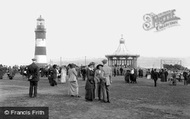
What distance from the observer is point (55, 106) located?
32.6 ft

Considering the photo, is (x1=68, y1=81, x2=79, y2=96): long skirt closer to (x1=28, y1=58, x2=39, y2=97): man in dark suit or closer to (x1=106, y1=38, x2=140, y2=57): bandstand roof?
(x1=28, y1=58, x2=39, y2=97): man in dark suit

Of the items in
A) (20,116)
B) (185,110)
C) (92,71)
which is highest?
(92,71)

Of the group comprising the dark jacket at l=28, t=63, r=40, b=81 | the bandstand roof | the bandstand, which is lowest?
the dark jacket at l=28, t=63, r=40, b=81

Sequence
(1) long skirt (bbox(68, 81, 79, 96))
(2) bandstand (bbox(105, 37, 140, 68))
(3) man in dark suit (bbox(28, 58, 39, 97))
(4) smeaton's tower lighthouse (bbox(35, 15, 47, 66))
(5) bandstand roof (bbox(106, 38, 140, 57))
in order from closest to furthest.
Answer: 1. (3) man in dark suit (bbox(28, 58, 39, 97))
2. (1) long skirt (bbox(68, 81, 79, 96))
3. (4) smeaton's tower lighthouse (bbox(35, 15, 47, 66))
4. (5) bandstand roof (bbox(106, 38, 140, 57))
5. (2) bandstand (bbox(105, 37, 140, 68))

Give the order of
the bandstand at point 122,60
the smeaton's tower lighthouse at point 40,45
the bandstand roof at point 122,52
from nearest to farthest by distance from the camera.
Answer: the smeaton's tower lighthouse at point 40,45
the bandstand roof at point 122,52
the bandstand at point 122,60

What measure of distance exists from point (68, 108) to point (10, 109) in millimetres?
4877

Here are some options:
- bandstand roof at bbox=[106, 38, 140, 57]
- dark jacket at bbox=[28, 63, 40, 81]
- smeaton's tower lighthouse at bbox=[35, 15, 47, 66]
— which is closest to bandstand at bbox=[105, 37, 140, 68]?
bandstand roof at bbox=[106, 38, 140, 57]

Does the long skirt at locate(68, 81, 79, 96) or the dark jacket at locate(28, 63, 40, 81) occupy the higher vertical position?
the dark jacket at locate(28, 63, 40, 81)

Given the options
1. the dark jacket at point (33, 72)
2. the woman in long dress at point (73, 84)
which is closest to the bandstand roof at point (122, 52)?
the woman in long dress at point (73, 84)

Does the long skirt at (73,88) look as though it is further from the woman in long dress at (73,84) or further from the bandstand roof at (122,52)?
the bandstand roof at (122,52)

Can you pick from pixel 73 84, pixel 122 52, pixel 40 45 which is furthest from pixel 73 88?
pixel 122 52

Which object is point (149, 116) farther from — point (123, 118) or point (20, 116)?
point (20, 116)

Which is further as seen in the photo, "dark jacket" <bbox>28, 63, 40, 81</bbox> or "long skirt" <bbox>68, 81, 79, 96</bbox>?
"long skirt" <bbox>68, 81, 79, 96</bbox>

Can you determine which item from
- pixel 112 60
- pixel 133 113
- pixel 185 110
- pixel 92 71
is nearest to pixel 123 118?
pixel 133 113
